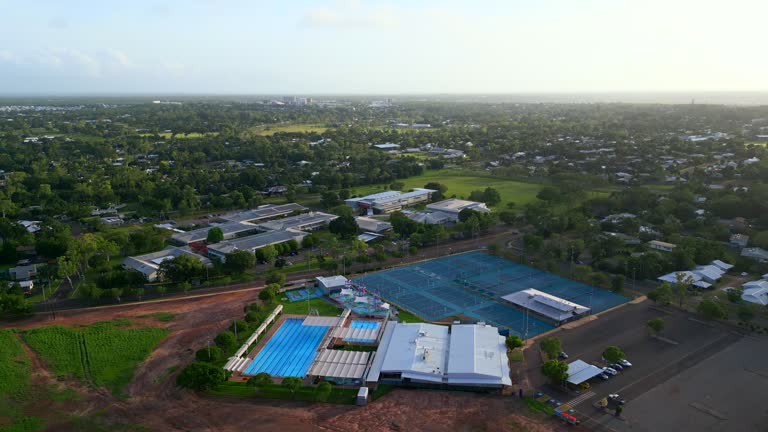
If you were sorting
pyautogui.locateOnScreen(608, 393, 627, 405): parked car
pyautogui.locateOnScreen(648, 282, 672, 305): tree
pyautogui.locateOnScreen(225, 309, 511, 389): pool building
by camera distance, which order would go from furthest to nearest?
1. pyautogui.locateOnScreen(648, 282, 672, 305): tree
2. pyautogui.locateOnScreen(225, 309, 511, 389): pool building
3. pyautogui.locateOnScreen(608, 393, 627, 405): parked car

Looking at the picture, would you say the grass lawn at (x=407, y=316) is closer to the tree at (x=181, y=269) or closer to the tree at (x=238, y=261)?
the tree at (x=238, y=261)

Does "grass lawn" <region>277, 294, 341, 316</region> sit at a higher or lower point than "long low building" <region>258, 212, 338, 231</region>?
lower

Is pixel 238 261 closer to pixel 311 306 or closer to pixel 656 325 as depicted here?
pixel 311 306

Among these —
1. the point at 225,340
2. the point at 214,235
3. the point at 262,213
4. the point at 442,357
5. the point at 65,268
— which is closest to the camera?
the point at 442,357

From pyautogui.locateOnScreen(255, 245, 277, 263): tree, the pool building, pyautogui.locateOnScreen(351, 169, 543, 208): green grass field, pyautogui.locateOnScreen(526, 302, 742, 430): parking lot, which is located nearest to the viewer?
pyautogui.locateOnScreen(526, 302, 742, 430): parking lot

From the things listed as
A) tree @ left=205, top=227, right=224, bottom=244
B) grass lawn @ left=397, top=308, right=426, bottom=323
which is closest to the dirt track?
grass lawn @ left=397, top=308, right=426, bottom=323

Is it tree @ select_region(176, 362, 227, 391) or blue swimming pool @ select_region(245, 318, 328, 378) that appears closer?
tree @ select_region(176, 362, 227, 391)

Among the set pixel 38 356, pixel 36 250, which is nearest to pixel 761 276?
pixel 38 356

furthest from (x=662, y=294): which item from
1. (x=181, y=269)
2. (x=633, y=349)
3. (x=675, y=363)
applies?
(x=181, y=269)

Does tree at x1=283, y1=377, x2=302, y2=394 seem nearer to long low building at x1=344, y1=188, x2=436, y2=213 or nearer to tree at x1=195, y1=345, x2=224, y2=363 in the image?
tree at x1=195, y1=345, x2=224, y2=363
